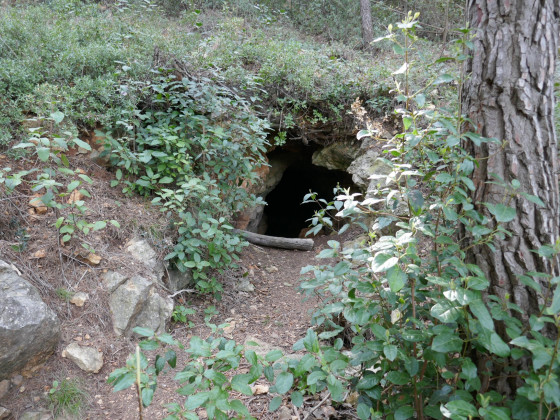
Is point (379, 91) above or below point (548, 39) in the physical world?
below

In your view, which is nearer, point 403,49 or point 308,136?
point 403,49

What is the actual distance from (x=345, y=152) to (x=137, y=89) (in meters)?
3.77

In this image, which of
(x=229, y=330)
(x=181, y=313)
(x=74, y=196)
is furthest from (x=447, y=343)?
(x=74, y=196)

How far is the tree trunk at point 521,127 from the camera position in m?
1.82

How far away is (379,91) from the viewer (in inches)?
247

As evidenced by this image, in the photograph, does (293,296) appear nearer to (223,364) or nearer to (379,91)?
(223,364)

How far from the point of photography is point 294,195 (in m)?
10.4

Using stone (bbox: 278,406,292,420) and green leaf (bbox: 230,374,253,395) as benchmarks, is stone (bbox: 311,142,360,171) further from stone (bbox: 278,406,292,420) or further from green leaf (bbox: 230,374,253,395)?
green leaf (bbox: 230,374,253,395)

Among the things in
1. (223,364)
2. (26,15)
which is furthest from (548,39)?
(26,15)

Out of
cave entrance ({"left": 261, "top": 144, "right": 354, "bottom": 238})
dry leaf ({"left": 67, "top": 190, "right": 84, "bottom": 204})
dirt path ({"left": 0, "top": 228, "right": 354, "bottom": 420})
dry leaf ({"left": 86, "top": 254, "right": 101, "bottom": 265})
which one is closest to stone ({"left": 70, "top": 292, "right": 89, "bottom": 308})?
dirt path ({"left": 0, "top": 228, "right": 354, "bottom": 420})

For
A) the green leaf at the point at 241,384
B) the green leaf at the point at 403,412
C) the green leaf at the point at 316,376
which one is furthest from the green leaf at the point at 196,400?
the green leaf at the point at 403,412

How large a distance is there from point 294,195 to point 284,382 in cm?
884

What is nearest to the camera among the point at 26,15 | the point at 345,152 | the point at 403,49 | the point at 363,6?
the point at 403,49

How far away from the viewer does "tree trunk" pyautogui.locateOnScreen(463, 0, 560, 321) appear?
1820mm
